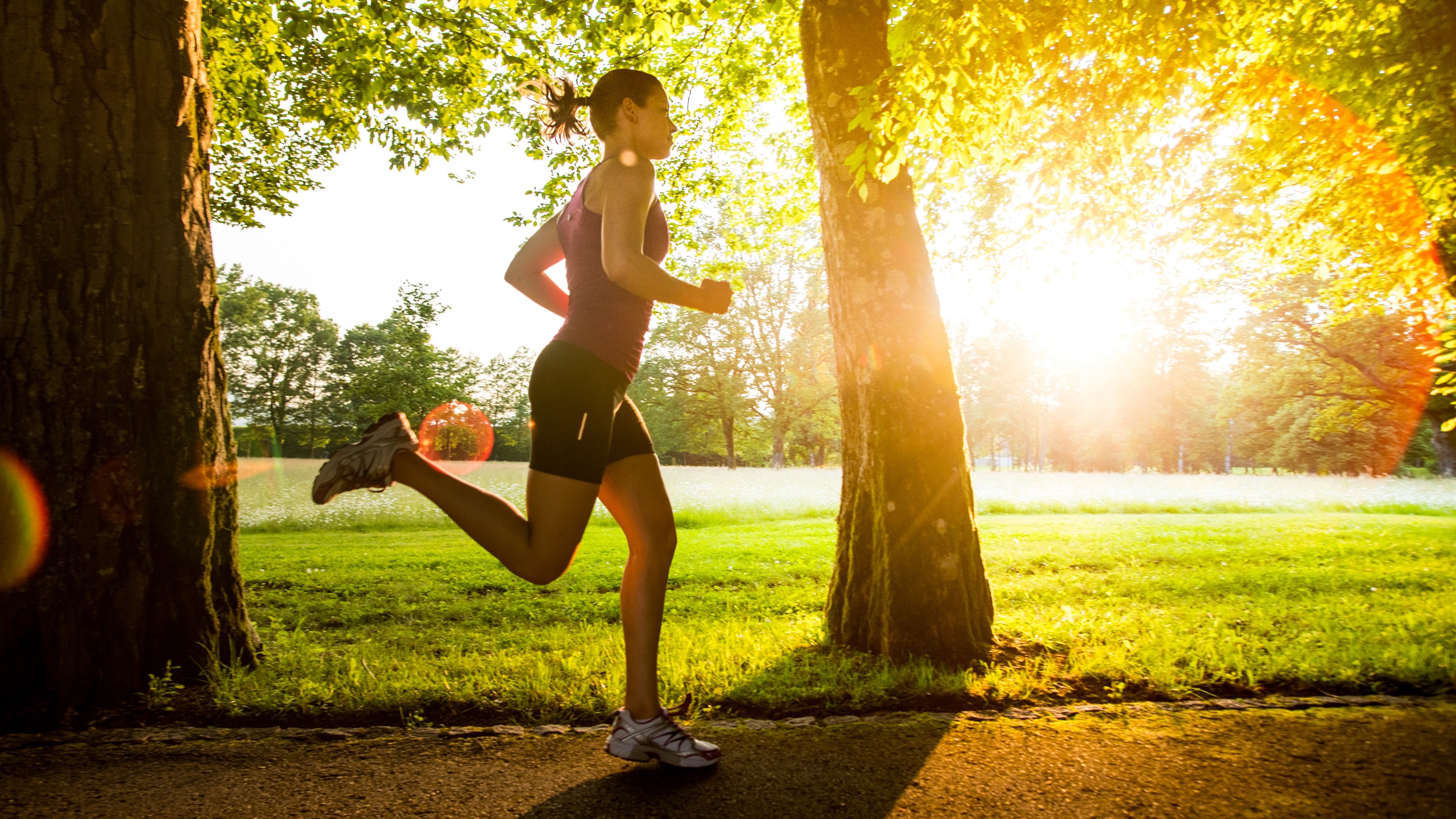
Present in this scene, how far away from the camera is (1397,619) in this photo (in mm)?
5223

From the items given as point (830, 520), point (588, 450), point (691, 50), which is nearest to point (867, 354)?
point (588, 450)

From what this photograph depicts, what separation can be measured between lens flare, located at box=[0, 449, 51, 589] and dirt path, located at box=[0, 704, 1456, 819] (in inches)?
33.5

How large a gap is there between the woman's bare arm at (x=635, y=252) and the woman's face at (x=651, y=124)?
189mm

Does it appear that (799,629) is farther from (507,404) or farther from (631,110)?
(507,404)

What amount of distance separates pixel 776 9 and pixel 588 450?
584 centimetres

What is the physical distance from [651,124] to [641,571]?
161 cm

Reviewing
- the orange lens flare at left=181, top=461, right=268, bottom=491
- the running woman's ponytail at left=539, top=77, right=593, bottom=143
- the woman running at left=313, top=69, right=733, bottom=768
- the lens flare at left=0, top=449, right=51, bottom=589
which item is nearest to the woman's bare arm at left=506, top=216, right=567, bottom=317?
the woman running at left=313, top=69, right=733, bottom=768

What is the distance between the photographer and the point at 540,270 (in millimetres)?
2926

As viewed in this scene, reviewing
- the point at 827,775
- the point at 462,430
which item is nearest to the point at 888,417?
the point at 827,775

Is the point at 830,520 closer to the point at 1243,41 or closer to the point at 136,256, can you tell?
the point at 1243,41

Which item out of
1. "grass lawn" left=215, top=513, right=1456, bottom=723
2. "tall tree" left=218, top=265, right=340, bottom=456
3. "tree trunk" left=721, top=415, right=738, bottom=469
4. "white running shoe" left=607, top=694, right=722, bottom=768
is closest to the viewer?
"white running shoe" left=607, top=694, right=722, bottom=768

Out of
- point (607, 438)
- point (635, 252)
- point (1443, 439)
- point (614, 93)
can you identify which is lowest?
point (607, 438)

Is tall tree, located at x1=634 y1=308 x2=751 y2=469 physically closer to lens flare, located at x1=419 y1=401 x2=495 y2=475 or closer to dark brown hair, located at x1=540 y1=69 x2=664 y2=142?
lens flare, located at x1=419 y1=401 x2=495 y2=475

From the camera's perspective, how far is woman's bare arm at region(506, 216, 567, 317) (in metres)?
2.91
